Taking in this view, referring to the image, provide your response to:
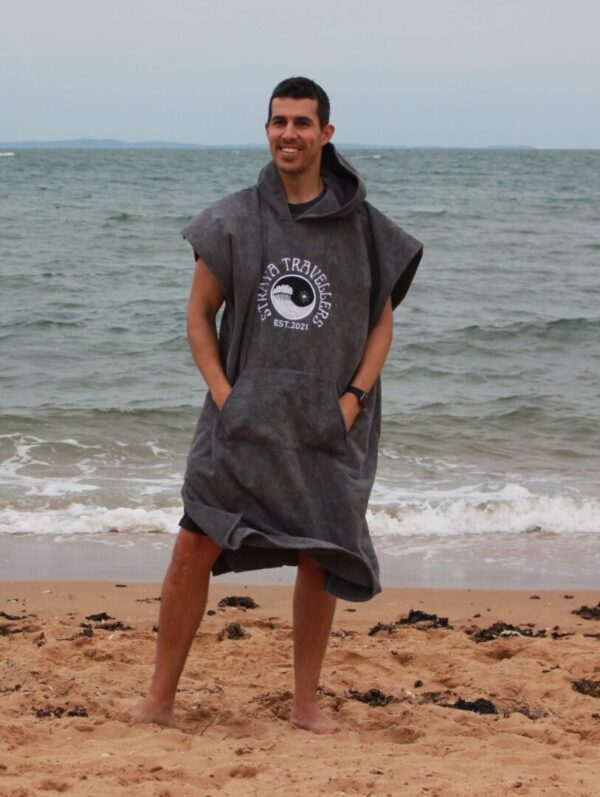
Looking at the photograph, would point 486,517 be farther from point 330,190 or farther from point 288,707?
point 330,190

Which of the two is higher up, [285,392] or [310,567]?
[285,392]

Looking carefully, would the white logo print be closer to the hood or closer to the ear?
the hood

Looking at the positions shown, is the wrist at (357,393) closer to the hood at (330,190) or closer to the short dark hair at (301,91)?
the hood at (330,190)

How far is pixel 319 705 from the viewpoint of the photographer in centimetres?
394

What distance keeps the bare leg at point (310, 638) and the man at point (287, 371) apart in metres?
0.02

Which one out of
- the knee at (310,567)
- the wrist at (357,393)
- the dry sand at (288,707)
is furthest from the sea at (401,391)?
the wrist at (357,393)

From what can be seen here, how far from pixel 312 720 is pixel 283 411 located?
0.99 m

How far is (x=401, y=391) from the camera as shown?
452 inches

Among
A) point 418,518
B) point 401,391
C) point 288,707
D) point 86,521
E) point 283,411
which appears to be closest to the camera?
point 283,411

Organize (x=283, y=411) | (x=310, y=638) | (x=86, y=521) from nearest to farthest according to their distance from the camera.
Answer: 1. (x=283, y=411)
2. (x=310, y=638)
3. (x=86, y=521)

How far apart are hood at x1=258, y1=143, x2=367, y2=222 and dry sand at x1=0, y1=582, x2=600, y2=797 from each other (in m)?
1.52

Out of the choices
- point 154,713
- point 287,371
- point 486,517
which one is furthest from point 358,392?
point 486,517

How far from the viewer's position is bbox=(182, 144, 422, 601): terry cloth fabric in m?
3.39

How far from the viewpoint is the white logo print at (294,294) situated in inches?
135
